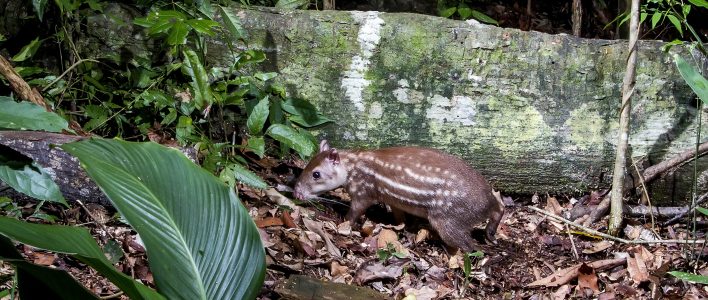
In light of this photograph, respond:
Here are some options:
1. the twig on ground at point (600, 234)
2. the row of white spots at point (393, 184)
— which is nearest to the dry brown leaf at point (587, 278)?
the twig on ground at point (600, 234)

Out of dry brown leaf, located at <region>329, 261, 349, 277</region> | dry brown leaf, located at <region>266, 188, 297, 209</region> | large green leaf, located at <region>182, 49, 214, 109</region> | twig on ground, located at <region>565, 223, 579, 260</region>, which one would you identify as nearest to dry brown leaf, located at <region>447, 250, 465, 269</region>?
dry brown leaf, located at <region>329, 261, 349, 277</region>

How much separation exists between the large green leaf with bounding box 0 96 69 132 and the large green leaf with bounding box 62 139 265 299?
57 cm

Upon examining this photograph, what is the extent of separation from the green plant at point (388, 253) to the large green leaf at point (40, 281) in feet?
9.92

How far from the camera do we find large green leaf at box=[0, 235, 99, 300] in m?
2.55

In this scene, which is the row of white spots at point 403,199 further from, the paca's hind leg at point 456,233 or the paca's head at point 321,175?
the paca's head at point 321,175

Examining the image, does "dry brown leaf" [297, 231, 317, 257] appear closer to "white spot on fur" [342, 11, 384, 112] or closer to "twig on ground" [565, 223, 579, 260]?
"white spot on fur" [342, 11, 384, 112]

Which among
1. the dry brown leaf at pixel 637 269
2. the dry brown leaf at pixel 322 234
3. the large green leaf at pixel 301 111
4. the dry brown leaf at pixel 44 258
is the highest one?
the large green leaf at pixel 301 111

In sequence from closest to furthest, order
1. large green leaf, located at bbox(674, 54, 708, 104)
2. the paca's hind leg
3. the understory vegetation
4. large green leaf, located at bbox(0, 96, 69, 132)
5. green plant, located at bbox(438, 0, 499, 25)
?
large green leaf, located at bbox(0, 96, 69, 132) < large green leaf, located at bbox(674, 54, 708, 104) < the understory vegetation < the paca's hind leg < green plant, located at bbox(438, 0, 499, 25)

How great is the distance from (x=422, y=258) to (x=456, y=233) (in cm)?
31

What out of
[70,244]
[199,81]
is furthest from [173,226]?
[199,81]

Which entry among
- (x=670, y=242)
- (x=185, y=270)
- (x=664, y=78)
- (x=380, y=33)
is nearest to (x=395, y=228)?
(x=380, y=33)

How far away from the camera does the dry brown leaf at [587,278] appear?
5.53 meters

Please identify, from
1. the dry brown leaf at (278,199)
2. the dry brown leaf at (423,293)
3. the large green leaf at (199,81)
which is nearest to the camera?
the dry brown leaf at (423,293)

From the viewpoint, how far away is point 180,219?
3.08 metres
